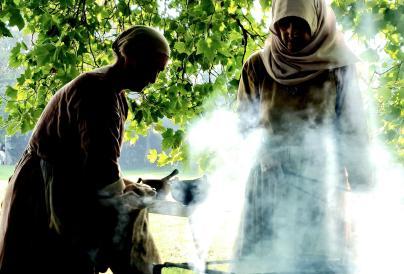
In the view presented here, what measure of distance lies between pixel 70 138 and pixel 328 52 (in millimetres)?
1373

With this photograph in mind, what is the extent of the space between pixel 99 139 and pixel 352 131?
48.6 inches

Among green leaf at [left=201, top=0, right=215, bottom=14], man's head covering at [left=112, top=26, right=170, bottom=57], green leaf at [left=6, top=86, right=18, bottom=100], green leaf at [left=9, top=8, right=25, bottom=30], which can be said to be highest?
green leaf at [left=201, top=0, right=215, bottom=14]

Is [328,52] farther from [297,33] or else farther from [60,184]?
[60,184]

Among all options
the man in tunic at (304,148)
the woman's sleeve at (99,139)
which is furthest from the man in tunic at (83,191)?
the man in tunic at (304,148)

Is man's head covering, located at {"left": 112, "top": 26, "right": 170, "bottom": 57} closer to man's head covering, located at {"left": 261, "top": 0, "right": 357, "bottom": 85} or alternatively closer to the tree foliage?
man's head covering, located at {"left": 261, "top": 0, "right": 357, "bottom": 85}

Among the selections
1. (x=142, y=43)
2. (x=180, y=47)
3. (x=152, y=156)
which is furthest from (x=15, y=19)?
(x=142, y=43)

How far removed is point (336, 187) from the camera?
2219mm

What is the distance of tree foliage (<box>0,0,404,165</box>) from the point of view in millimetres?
3818

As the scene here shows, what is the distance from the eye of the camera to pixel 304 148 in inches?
91.0

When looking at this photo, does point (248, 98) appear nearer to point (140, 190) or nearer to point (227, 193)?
point (227, 193)

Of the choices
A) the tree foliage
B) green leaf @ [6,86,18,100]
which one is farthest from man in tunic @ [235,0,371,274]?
green leaf @ [6,86,18,100]

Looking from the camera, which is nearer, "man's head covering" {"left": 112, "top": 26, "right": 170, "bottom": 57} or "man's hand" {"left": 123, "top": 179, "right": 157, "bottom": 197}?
"man's head covering" {"left": 112, "top": 26, "right": 170, "bottom": 57}

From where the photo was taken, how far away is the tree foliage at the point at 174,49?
12.5ft

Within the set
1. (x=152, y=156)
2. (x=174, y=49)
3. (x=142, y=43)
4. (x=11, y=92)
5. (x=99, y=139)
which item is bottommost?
(x=99, y=139)
